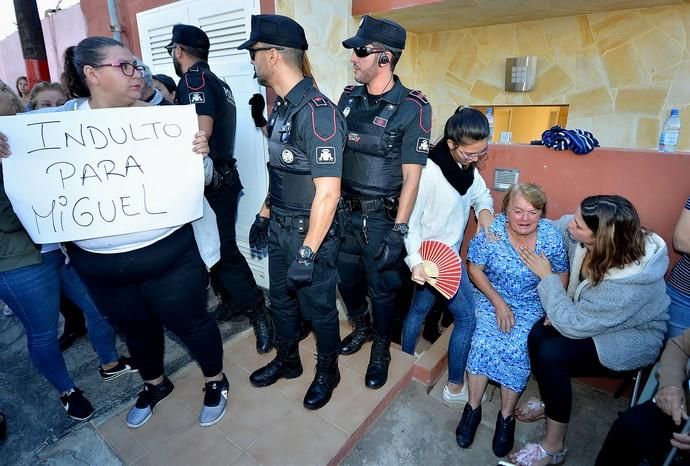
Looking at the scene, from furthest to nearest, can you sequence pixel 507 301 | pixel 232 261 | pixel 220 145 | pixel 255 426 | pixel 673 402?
pixel 232 261
pixel 220 145
pixel 507 301
pixel 255 426
pixel 673 402

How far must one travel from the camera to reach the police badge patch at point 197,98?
2363mm

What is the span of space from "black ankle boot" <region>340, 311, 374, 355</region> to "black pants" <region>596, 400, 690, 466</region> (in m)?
1.44

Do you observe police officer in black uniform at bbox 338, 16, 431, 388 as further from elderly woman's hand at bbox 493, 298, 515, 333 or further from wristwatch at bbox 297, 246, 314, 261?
elderly woman's hand at bbox 493, 298, 515, 333

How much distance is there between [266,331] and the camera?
2.75 m

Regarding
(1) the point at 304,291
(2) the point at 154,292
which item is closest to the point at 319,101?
(1) the point at 304,291

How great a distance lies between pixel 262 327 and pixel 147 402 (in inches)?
32.8

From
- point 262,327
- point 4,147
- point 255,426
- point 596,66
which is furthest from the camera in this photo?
point 596,66

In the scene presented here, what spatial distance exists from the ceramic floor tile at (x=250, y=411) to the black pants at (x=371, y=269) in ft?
2.37

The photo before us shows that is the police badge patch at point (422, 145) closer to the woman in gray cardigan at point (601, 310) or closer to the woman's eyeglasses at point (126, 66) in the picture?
the woman in gray cardigan at point (601, 310)

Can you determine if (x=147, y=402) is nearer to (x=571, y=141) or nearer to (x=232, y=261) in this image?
(x=232, y=261)

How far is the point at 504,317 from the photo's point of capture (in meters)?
2.24

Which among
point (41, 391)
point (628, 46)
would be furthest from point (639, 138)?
point (41, 391)

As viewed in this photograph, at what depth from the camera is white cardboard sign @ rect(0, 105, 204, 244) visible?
152 centimetres

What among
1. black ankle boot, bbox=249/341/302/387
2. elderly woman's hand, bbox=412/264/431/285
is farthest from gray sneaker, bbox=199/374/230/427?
elderly woman's hand, bbox=412/264/431/285
